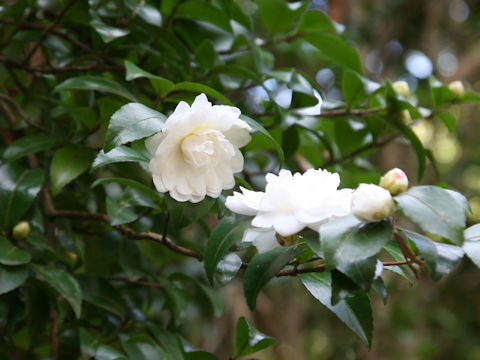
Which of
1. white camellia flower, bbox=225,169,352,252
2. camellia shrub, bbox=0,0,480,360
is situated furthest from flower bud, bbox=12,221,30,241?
white camellia flower, bbox=225,169,352,252

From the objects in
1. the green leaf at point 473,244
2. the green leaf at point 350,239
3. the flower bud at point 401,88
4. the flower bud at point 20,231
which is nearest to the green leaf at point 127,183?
the flower bud at point 20,231

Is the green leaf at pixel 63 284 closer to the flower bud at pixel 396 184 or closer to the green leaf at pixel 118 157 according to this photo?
the green leaf at pixel 118 157

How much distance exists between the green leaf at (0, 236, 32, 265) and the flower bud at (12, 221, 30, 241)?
0.05 metres

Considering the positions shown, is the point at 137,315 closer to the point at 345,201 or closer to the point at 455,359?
the point at 345,201

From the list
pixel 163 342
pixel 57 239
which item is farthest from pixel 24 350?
pixel 163 342

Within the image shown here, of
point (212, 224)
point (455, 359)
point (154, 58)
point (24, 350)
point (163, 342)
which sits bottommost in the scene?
point (455, 359)

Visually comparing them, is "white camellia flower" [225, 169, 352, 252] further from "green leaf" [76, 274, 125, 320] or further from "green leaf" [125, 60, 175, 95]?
"green leaf" [76, 274, 125, 320]

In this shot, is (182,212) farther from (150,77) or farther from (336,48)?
(336,48)

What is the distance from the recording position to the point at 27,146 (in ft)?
3.23

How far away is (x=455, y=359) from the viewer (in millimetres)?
3107

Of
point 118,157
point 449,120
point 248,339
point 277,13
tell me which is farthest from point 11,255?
point 449,120

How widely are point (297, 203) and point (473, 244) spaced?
0.63ft

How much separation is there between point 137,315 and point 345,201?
653 millimetres

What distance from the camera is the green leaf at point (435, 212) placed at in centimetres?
55
